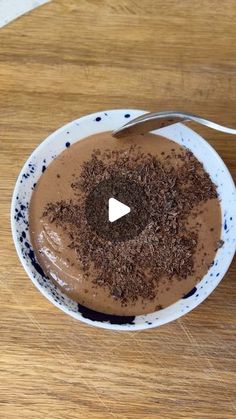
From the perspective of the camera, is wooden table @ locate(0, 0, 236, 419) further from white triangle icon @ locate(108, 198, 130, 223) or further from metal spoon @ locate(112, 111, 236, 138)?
white triangle icon @ locate(108, 198, 130, 223)

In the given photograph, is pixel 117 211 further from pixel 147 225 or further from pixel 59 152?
pixel 59 152

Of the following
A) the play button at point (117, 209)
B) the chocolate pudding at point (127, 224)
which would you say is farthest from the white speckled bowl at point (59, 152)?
the play button at point (117, 209)

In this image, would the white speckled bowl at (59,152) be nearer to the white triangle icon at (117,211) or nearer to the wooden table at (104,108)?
the wooden table at (104,108)

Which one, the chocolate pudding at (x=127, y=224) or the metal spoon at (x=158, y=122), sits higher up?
the metal spoon at (x=158, y=122)

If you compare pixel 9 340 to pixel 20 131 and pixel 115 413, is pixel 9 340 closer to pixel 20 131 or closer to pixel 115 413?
pixel 115 413
